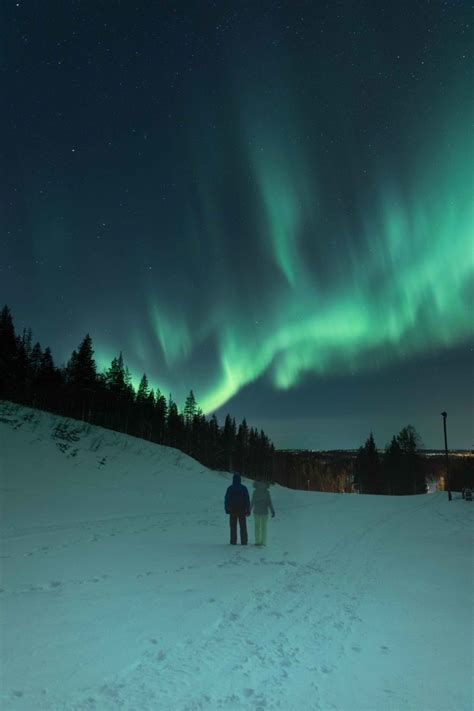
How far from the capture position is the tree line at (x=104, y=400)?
57656 millimetres

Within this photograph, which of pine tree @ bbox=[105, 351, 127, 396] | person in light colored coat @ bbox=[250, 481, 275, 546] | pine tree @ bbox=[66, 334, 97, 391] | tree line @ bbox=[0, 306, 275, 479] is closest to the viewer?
person in light colored coat @ bbox=[250, 481, 275, 546]

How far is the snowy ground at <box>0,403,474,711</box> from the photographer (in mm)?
3781

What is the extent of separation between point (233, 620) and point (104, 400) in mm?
70626

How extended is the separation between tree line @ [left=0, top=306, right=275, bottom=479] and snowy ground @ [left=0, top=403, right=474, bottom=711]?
1570 inches

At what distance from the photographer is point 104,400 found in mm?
72938

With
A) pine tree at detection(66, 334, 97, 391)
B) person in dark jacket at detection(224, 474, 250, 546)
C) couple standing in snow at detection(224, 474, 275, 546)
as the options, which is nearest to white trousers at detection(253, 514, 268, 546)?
couple standing in snow at detection(224, 474, 275, 546)

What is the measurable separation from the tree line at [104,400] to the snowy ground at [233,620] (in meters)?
39.9

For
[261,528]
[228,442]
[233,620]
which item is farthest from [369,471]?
[233,620]

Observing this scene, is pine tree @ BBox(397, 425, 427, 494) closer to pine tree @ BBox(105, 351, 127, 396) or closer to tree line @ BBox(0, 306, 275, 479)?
tree line @ BBox(0, 306, 275, 479)

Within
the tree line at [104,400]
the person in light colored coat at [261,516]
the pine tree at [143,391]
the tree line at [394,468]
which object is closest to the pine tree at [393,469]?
the tree line at [394,468]

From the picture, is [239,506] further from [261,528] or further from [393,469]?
[393,469]

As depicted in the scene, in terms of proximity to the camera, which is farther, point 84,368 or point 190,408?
point 190,408

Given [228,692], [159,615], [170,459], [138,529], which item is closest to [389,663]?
[228,692]

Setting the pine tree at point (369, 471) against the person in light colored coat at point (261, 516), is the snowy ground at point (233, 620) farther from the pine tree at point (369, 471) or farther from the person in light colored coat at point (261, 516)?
the pine tree at point (369, 471)
